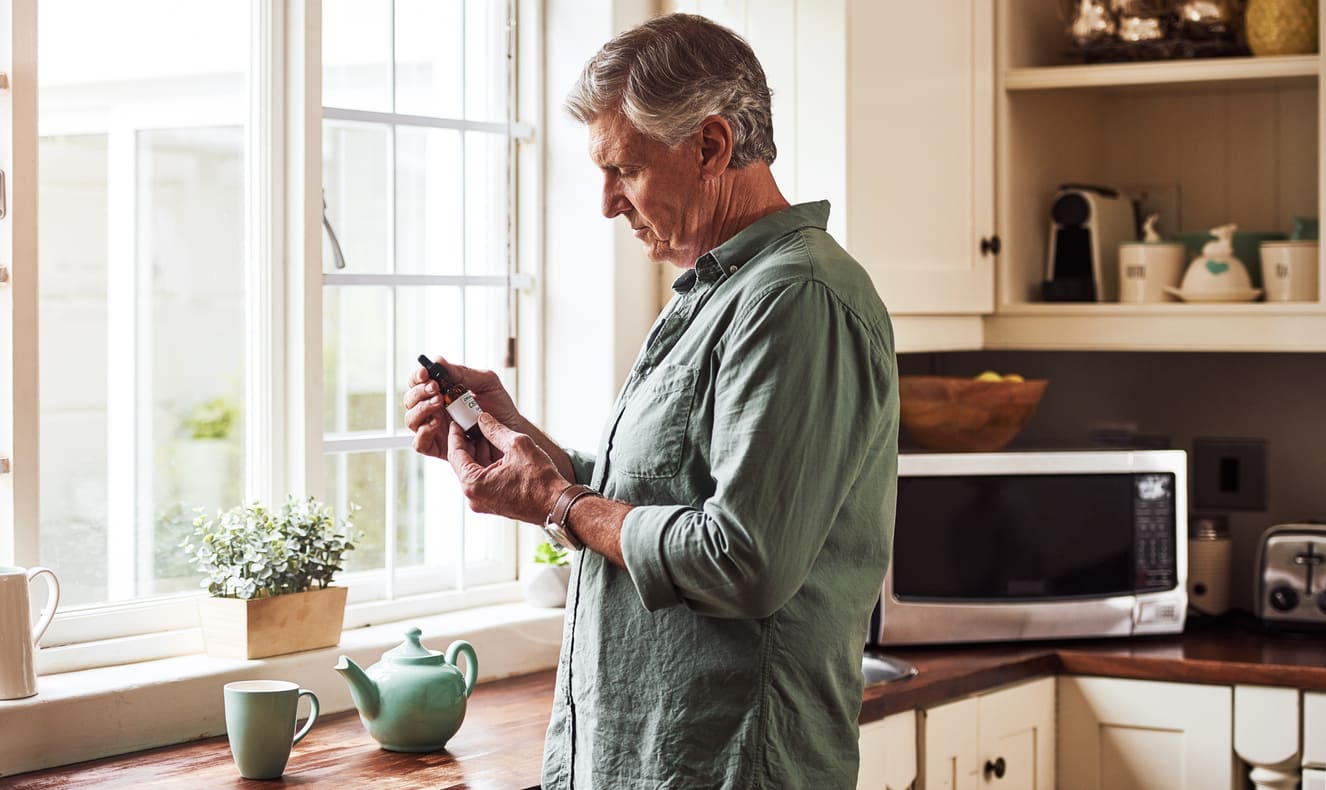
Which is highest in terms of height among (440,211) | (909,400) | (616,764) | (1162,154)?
(1162,154)

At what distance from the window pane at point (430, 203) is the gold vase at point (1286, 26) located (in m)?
1.43

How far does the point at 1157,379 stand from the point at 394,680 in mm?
1821

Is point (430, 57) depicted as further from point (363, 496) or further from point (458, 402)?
point (458, 402)

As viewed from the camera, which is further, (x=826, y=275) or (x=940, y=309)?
(x=940, y=309)

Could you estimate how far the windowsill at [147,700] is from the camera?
166 centimetres

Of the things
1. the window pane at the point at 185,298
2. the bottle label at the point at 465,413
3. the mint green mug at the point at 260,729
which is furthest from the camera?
the window pane at the point at 185,298

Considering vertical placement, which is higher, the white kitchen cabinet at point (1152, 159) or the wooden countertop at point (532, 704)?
the white kitchen cabinet at point (1152, 159)

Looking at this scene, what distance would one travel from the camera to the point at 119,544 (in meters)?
2.24

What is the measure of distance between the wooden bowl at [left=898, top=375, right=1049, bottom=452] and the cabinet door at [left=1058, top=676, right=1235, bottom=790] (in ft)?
1.42

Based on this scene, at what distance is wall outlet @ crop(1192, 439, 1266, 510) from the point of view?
9.09 ft

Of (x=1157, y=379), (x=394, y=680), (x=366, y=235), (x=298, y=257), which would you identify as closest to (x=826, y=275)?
(x=394, y=680)

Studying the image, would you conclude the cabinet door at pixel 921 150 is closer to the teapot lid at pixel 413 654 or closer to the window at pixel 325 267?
the window at pixel 325 267

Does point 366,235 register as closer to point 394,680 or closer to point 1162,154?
point 394,680

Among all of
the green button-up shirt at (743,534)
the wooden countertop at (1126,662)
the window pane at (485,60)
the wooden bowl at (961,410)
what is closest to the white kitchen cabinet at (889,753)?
the wooden countertop at (1126,662)
